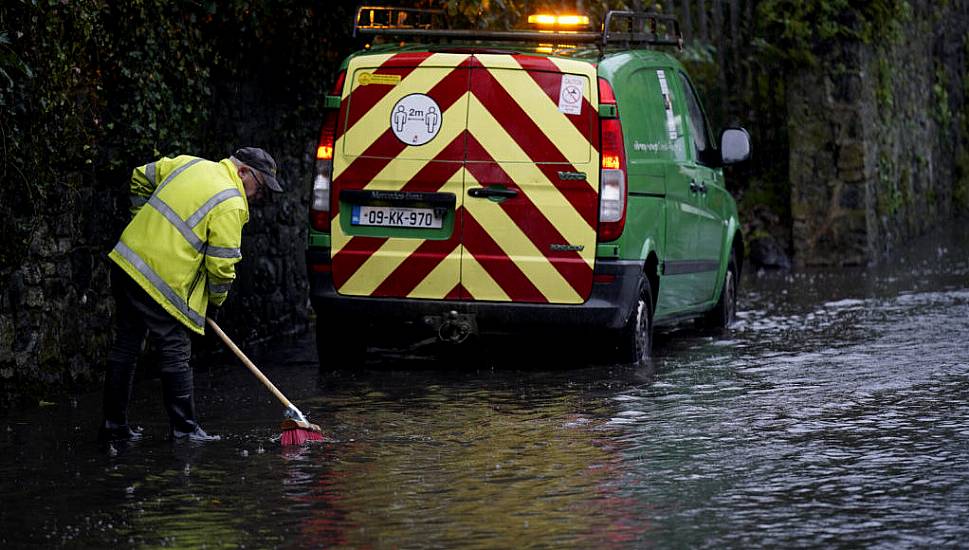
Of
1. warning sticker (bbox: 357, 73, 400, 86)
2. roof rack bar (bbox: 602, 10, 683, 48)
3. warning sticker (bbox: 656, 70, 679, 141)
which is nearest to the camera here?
warning sticker (bbox: 357, 73, 400, 86)

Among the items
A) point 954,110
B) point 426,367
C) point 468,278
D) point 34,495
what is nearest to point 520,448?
point 34,495

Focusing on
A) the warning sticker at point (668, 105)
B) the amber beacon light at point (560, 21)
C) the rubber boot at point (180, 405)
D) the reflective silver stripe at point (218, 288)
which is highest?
the amber beacon light at point (560, 21)

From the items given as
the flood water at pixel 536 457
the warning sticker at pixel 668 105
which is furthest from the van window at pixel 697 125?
the flood water at pixel 536 457

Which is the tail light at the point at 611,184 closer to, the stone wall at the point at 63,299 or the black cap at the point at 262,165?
the black cap at the point at 262,165

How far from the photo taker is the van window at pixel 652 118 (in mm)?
11328

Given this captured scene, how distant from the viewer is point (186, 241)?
8516 mm

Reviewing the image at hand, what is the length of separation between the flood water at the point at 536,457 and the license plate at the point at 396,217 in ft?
3.00

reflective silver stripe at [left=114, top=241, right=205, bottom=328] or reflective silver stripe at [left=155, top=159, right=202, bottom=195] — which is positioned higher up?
reflective silver stripe at [left=155, top=159, right=202, bottom=195]

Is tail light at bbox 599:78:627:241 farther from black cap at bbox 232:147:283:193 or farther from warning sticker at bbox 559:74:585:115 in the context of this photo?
black cap at bbox 232:147:283:193

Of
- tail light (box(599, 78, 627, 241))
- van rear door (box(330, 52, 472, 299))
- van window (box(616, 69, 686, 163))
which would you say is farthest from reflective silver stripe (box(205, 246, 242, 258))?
van window (box(616, 69, 686, 163))

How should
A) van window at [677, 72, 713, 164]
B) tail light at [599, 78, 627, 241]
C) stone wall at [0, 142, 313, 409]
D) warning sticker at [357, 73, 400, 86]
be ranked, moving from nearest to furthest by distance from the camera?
stone wall at [0, 142, 313, 409]
tail light at [599, 78, 627, 241]
warning sticker at [357, 73, 400, 86]
van window at [677, 72, 713, 164]

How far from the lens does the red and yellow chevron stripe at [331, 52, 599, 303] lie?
10.9 meters

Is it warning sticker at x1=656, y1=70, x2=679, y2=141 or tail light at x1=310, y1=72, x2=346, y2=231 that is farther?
warning sticker at x1=656, y1=70, x2=679, y2=141

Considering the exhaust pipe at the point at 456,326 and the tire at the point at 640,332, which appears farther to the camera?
the tire at the point at 640,332
